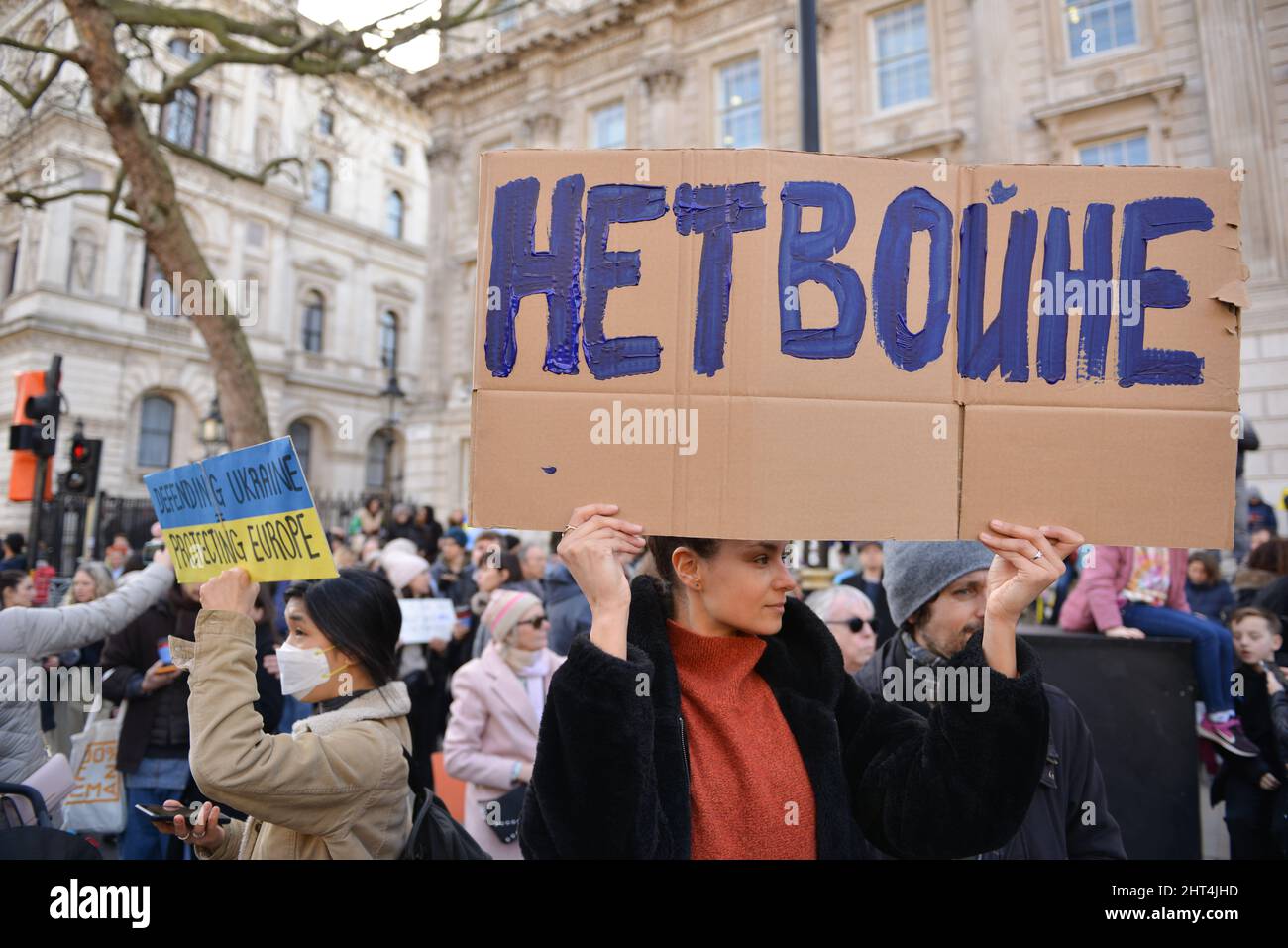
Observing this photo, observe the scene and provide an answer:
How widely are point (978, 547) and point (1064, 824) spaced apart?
882 mm

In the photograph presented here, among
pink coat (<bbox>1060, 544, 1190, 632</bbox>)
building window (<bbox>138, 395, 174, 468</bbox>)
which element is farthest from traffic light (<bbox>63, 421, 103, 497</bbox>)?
building window (<bbox>138, 395, 174, 468</bbox>)

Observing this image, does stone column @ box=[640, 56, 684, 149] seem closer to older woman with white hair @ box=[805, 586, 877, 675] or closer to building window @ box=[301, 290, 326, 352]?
older woman with white hair @ box=[805, 586, 877, 675]

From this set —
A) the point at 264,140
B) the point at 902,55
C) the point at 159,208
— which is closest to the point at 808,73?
the point at 159,208

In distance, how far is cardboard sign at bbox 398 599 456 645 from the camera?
20.4ft

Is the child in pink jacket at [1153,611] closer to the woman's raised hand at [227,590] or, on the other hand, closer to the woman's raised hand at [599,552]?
the woman's raised hand at [599,552]

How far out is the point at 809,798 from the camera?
1.85 meters

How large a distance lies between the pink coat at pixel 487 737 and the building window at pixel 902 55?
57.6 ft

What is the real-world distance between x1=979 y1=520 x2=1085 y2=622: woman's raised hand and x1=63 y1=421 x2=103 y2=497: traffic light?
10.5 m

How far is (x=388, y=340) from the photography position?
38.8 m

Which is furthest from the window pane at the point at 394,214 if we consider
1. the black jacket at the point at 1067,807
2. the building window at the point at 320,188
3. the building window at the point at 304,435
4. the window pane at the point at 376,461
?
the black jacket at the point at 1067,807

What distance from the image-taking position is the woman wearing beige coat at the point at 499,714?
4039mm
